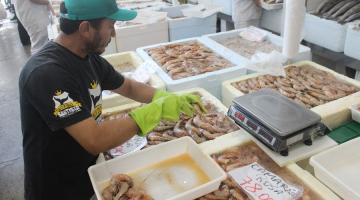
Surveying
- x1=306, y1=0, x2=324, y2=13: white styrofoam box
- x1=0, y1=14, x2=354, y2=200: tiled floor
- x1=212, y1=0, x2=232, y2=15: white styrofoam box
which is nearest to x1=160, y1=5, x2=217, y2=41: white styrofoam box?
x1=212, y1=0, x2=232, y2=15: white styrofoam box

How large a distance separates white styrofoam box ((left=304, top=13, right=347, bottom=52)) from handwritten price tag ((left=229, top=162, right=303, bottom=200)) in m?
2.11

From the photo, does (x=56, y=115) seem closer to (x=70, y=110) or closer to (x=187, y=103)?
(x=70, y=110)

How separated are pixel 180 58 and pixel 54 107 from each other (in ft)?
5.28

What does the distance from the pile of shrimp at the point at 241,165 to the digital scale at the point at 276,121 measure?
94mm

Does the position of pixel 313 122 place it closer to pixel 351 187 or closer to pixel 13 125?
pixel 351 187

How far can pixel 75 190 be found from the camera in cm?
151

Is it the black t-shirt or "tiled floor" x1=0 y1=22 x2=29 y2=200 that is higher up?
the black t-shirt

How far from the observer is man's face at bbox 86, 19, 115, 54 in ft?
4.48

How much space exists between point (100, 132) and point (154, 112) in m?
0.28

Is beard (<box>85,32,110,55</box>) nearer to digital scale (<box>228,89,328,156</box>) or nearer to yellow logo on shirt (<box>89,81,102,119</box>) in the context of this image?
yellow logo on shirt (<box>89,81,102,119</box>)

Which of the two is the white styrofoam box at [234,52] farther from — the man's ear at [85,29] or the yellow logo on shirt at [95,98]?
the man's ear at [85,29]

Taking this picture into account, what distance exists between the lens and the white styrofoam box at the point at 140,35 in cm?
327

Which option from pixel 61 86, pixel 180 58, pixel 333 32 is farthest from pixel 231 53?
pixel 61 86

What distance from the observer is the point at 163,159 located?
1.51m
